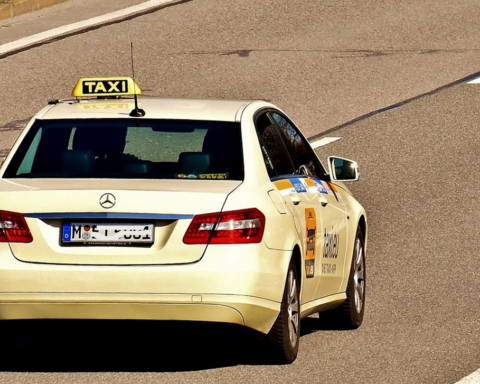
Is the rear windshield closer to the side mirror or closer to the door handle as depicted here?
the door handle

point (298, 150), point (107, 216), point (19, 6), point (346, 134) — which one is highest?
point (107, 216)

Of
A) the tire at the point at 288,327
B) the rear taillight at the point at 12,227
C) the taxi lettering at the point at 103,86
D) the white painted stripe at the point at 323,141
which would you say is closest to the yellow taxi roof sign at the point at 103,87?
the taxi lettering at the point at 103,86

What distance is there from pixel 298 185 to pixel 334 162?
109cm

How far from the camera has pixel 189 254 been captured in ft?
23.7

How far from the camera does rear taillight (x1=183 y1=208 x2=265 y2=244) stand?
285 inches

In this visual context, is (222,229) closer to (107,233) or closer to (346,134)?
(107,233)

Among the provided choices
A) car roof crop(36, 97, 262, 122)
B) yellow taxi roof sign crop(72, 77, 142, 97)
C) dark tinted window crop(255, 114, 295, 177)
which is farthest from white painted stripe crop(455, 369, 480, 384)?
yellow taxi roof sign crop(72, 77, 142, 97)

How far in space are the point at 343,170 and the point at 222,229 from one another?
2.22 m

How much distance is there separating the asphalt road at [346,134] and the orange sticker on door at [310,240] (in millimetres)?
514

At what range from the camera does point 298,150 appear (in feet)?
29.7

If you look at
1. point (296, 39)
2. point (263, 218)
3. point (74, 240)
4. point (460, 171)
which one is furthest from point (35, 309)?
point (296, 39)

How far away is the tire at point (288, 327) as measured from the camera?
7684 mm

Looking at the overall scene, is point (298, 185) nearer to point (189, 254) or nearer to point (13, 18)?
point (189, 254)

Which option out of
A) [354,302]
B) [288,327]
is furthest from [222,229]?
[354,302]
